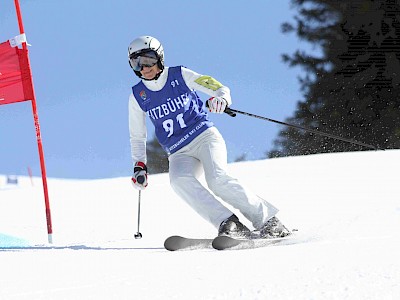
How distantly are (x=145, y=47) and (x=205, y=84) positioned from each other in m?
0.51

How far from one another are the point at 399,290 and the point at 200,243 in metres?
2.47

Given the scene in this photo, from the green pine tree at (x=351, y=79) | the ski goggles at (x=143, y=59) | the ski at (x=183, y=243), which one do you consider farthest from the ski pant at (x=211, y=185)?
the green pine tree at (x=351, y=79)

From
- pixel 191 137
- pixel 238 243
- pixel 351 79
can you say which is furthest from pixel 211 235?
pixel 351 79

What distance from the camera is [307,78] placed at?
22.9 meters

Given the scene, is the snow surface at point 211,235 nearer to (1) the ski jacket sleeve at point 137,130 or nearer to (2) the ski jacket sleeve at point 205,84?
(1) the ski jacket sleeve at point 137,130

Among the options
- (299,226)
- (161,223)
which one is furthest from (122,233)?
(299,226)

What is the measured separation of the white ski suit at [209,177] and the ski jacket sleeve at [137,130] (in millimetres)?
232

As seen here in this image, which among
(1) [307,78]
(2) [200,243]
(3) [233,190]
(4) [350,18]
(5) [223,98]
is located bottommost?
(2) [200,243]

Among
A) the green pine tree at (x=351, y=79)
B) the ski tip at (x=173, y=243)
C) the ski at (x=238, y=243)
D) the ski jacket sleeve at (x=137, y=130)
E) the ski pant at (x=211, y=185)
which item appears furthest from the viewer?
the green pine tree at (x=351, y=79)

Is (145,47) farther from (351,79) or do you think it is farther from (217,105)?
(351,79)

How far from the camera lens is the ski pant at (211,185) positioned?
519cm

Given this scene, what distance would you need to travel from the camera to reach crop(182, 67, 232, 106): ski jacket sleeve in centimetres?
522

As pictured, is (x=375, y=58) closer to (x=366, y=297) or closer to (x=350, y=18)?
(x=350, y=18)

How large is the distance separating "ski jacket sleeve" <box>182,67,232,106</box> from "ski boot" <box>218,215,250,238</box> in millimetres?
827
